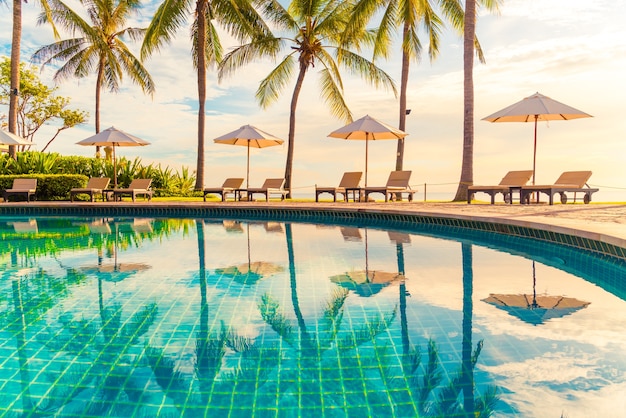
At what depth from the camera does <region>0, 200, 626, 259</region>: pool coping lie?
21.0ft

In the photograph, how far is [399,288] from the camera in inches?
189

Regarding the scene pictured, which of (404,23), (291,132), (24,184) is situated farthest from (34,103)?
(404,23)

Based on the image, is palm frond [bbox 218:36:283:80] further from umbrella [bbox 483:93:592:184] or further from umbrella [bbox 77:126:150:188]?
umbrella [bbox 483:93:592:184]

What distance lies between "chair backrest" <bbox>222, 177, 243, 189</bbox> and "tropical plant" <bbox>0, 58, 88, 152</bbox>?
788 inches

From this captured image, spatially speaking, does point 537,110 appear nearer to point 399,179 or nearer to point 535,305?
point 399,179

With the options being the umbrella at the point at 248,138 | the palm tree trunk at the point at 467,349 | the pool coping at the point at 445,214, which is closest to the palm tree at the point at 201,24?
the umbrella at the point at 248,138

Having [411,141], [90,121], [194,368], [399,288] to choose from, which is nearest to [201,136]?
[411,141]

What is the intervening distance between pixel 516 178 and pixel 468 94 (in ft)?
8.98

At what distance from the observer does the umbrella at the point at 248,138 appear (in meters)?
15.6

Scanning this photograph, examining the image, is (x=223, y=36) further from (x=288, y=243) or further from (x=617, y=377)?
(x=617, y=377)

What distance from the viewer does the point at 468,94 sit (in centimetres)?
1426

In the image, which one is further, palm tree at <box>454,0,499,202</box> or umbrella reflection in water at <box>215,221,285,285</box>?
palm tree at <box>454,0,499,202</box>

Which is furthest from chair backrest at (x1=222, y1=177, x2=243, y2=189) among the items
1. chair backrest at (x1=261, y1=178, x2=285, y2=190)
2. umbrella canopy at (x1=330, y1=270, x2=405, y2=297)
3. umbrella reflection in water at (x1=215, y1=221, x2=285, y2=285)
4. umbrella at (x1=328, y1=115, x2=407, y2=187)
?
umbrella canopy at (x1=330, y1=270, x2=405, y2=297)

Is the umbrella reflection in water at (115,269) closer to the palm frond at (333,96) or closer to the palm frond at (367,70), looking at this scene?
the palm frond at (333,96)
